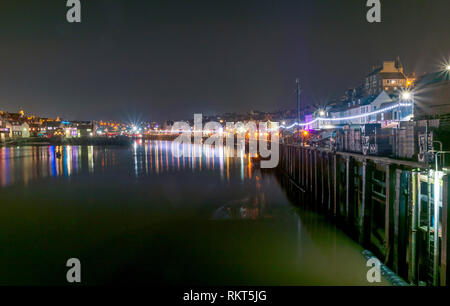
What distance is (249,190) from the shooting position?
2825cm

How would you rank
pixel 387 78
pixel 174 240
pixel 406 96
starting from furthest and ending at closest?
pixel 387 78 → pixel 406 96 → pixel 174 240

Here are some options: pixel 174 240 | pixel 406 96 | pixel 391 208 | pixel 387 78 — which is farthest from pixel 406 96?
pixel 387 78

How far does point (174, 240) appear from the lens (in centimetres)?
1552

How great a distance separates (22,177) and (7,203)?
1602 centimetres

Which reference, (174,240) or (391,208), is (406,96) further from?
(174,240)

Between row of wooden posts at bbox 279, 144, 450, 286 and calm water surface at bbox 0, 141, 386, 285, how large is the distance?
40.5 inches

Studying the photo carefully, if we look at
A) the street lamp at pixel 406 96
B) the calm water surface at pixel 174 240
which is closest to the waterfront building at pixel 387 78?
the street lamp at pixel 406 96

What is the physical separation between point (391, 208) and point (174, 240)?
978 centimetres

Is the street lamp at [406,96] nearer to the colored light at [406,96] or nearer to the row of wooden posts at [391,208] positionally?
the colored light at [406,96]

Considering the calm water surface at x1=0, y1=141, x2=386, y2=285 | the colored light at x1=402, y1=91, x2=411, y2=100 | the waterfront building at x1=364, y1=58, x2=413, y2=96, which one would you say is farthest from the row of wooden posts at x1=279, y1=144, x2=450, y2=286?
the waterfront building at x1=364, y1=58, x2=413, y2=96

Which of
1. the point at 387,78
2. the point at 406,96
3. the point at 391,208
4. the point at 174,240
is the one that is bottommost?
the point at 174,240

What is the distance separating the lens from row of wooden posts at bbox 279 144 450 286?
28.8 feet

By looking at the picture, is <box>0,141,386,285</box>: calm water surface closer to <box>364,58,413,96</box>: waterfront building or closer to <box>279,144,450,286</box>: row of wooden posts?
<box>279,144,450,286</box>: row of wooden posts

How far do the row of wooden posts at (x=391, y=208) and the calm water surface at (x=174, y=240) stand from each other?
1028 millimetres
